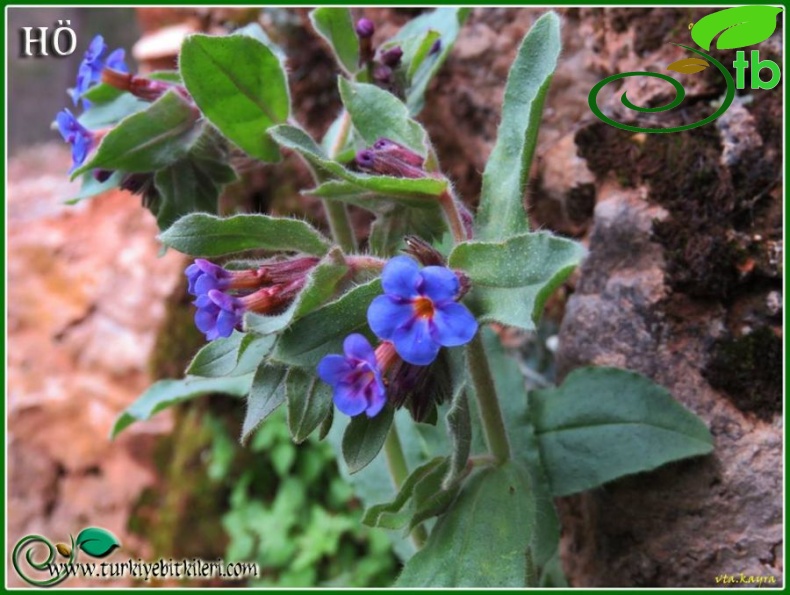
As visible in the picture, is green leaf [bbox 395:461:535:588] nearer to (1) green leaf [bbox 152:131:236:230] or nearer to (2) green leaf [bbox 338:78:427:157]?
(2) green leaf [bbox 338:78:427:157]

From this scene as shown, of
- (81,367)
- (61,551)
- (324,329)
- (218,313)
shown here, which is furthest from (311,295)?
(81,367)

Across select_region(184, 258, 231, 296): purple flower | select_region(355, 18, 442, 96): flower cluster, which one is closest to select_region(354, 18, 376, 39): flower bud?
select_region(355, 18, 442, 96): flower cluster

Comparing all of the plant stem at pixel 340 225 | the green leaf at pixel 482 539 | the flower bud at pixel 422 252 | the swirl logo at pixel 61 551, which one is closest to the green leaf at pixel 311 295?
the flower bud at pixel 422 252

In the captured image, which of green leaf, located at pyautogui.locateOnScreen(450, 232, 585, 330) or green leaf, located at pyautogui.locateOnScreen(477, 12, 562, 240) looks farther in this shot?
green leaf, located at pyautogui.locateOnScreen(477, 12, 562, 240)

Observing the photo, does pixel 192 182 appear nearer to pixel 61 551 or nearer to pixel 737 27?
pixel 61 551

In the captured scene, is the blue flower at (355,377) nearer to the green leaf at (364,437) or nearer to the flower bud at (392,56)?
the green leaf at (364,437)

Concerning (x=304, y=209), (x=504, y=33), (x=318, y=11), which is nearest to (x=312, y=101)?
(x=304, y=209)
